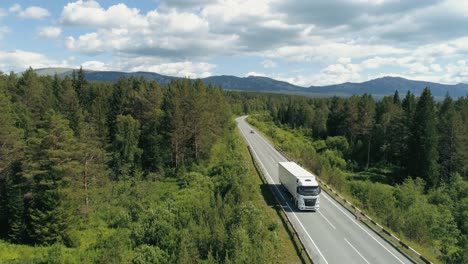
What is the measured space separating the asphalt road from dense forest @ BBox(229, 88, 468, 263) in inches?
164

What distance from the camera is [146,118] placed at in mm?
68812

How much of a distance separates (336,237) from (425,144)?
45027 mm

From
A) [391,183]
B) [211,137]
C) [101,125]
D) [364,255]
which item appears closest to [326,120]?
[391,183]

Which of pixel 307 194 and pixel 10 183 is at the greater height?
pixel 307 194

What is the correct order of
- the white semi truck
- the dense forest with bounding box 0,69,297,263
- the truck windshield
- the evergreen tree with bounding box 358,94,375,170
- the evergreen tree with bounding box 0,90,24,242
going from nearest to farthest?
the dense forest with bounding box 0,69,297,263 < the truck windshield < the white semi truck < the evergreen tree with bounding box 0,90,24,242 < the evergreen tree with bounding box 358,94,375,170

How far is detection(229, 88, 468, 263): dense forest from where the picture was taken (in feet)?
123

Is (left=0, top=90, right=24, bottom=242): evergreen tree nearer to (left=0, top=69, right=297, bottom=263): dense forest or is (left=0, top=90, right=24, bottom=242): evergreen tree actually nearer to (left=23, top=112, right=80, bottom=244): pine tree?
(left=0, top=69, right=297, bottom=263): dense forest

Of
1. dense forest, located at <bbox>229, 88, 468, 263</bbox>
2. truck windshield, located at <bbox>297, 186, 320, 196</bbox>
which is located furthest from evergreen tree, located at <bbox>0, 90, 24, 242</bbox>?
dense forest, located at <bbox>229, 88, 468, 263</bbox>

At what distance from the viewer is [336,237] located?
28688 mm

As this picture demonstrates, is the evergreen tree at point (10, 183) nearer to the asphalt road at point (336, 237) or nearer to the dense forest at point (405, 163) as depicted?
the asphalt road at point (336, 237)

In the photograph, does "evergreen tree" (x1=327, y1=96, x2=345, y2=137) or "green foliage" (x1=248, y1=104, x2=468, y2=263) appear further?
"evergreen tree" (x1=327, y1=96, x2=345, y2=137)

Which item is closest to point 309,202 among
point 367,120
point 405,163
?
point 405,163

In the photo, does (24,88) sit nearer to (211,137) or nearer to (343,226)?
(211,137)

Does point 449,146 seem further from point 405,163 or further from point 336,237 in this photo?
point 336,237
